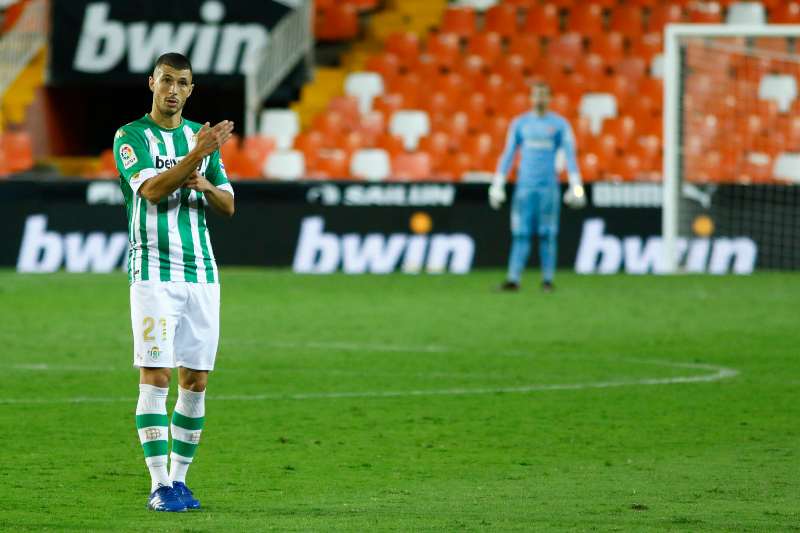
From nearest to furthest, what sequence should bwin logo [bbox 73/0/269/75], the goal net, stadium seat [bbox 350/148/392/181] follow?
the goal net, stadium seat [bbox 350/148/392/181], bwin logo [bbox 73/0/269/75]

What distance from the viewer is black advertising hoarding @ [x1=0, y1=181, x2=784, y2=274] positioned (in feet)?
63.7

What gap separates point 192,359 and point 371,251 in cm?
1361

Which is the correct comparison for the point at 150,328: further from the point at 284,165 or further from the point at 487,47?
the point at 487,47

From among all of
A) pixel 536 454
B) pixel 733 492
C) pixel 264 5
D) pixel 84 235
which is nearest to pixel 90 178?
pixel 84 235

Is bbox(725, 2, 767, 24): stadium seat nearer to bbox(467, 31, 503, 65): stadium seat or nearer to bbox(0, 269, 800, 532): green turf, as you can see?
bbox(467, 31, 503, 65): stadium seat

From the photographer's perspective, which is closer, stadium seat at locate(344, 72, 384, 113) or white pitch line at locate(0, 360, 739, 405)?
white pitch line at locate(0, 360, 739, 405)

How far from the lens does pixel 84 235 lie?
19578 millimetres

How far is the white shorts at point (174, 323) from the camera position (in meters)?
5.99

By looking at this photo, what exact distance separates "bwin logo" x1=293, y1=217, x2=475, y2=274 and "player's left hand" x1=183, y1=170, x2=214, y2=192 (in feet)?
44.7

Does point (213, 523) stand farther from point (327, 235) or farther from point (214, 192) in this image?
point (327, 235)

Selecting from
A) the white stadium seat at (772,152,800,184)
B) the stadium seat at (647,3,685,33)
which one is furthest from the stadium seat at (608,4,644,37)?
the white stadium seat at (772,152,800,184)

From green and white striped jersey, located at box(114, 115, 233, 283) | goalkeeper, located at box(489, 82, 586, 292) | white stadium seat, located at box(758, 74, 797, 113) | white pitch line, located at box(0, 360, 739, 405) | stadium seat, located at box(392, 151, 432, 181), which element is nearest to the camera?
green and white striped jersey, located at box(114, 115, 233, 283)

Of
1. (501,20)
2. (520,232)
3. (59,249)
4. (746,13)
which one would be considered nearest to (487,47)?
(501,20)

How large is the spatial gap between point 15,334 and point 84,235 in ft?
21.9
